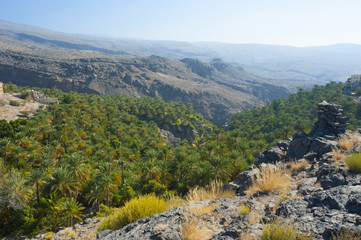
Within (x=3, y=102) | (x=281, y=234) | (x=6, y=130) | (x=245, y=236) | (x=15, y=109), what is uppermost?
(x=281, y=234)

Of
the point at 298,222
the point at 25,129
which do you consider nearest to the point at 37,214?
the point at 25,129

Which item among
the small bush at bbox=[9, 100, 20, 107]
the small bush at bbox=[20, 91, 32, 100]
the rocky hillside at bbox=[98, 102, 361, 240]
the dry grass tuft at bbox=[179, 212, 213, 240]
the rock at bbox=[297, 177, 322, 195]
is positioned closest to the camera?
the rocky hillside at bbox=[98, 102, 361, 240]

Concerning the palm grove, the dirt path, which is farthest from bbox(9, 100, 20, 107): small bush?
the palm grove

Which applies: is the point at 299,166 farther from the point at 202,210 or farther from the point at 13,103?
the point at 13,103

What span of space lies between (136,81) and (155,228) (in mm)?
164712

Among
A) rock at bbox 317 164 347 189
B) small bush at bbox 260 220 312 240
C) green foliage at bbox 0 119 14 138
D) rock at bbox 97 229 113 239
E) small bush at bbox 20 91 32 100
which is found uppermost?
small bush at bbox 260 220 312 240

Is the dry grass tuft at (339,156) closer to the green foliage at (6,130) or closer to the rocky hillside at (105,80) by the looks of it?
the green foliage at (6,130)

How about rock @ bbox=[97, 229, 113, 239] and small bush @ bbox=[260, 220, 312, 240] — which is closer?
small bush @ bbox=[260, 220, 312, 240]

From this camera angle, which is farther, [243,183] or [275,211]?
[243,183]

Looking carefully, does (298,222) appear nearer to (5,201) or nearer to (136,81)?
(5,201)

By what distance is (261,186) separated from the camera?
8961 millimetres

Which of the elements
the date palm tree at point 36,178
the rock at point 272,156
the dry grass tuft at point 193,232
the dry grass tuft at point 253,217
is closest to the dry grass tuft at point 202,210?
the dry grass tuft at point 193,232

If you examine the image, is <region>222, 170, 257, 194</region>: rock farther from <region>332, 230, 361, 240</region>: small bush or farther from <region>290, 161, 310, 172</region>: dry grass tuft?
<region>332, 230, 361, 240</region>: small bush

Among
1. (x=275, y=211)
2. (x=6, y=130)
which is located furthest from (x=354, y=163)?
(x=6, y=130)
